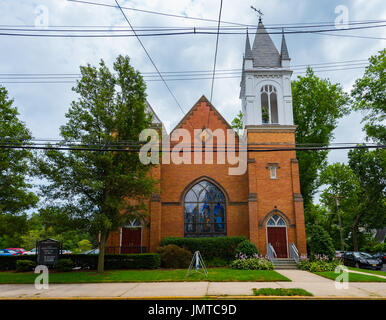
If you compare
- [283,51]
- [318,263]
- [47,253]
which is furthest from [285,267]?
[283,51]

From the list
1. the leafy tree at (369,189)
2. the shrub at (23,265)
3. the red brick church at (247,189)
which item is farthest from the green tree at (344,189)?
the shrub at (23,265)

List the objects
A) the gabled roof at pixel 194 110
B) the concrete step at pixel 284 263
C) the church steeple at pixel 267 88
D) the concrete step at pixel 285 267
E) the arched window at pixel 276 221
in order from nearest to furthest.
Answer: the concrete step at pixel 285 267 < the concrete step at pixel 284 263 < the arched window at pixel 276 221 < the church steeple at pixel 267 88 < the gabled roof at pixel 194 110

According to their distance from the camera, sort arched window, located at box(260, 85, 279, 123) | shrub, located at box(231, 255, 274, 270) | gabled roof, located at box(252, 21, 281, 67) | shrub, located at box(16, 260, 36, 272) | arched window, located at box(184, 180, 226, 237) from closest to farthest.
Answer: shrub, located at box(231, 255, 274, 270) → shrub, located at box(16, 260, 36, 272) → arched window, located at box(184, 180, 226, 237) → arched window, located at box(260, 85, 279, 123) → gabled roof, located at box(252, 21, 281, 67)

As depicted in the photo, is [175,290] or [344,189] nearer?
[175,290]

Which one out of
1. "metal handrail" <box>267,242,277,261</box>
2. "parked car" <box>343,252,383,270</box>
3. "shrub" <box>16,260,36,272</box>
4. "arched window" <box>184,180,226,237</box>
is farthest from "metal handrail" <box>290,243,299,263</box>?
"shrub" <box>16,260,36,272</box>

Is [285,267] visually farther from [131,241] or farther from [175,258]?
[131,241]

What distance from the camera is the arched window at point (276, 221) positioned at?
2143cm

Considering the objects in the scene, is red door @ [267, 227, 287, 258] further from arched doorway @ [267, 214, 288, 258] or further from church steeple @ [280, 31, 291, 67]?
church steeple @ [280, 31, 291, 67]

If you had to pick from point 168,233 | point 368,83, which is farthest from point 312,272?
point 368,83

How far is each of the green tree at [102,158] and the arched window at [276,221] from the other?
9.52 m

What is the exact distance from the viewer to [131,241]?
21.5 meters

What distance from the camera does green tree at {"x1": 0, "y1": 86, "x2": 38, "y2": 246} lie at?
1709 centimetres

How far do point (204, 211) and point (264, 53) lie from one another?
1352 cm

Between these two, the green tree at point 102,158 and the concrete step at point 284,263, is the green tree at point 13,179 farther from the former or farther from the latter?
the concrete step at point 284,263
